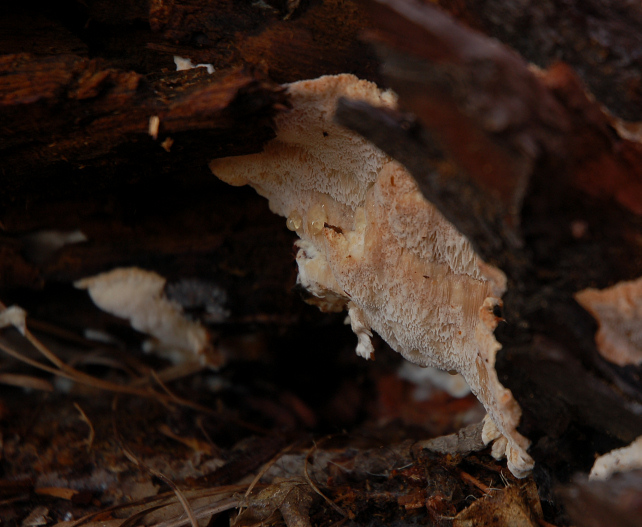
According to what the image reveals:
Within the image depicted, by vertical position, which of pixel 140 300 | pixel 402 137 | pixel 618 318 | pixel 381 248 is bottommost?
pixel 140 300

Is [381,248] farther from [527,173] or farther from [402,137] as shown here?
[527,173]

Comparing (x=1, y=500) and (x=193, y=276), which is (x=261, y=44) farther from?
(x=1, y=500)

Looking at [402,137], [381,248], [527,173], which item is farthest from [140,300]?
[527,173]

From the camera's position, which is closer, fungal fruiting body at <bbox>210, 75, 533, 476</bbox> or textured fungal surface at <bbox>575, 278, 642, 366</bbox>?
textured fungal surface at <bbox>575, 278, 642, 366</bbox>

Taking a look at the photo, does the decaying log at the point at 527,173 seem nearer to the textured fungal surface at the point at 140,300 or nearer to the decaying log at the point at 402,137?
the decaying log at the point at 402,137

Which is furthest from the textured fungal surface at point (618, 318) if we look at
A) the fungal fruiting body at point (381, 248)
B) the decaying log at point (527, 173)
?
the fungal fruiting body at point (381, 248)

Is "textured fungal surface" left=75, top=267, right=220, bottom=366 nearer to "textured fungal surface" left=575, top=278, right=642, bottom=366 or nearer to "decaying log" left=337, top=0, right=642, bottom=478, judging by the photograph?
"decaying log" left=337, top=0, right=642, bottom=478

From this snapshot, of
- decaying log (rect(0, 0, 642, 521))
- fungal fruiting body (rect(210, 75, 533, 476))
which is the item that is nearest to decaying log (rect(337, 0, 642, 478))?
decaying log (rect(0, 0, 642, 521))

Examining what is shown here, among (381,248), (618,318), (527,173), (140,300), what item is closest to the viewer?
(527,173)
